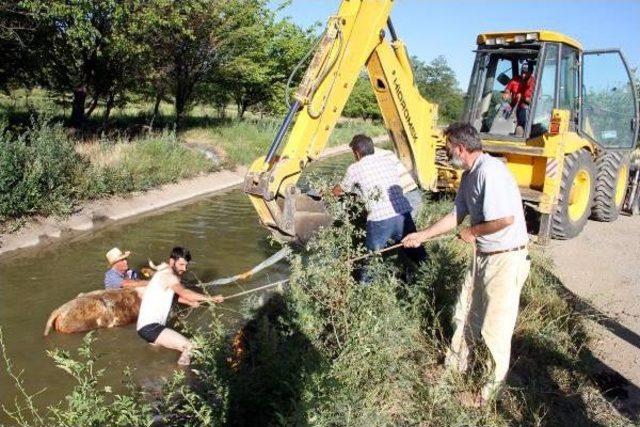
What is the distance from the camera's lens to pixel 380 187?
21.0 ft

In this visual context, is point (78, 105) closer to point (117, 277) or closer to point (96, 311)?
point (117, 277)

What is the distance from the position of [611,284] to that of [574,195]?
2.81 metres

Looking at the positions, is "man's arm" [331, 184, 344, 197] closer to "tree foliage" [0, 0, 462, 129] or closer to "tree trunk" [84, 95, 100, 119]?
"tree foliage" [0, 0, 462, 129]

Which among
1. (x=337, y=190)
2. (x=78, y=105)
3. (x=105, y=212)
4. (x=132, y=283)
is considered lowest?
(x=132, y=283)

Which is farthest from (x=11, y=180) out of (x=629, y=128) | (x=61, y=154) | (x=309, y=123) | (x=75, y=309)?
(x=629, y=128)

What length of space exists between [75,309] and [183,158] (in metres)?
9.63

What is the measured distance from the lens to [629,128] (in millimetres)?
11453

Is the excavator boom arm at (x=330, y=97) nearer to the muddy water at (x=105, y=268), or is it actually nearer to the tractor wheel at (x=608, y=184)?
the muddy water at (x=105, y=268)

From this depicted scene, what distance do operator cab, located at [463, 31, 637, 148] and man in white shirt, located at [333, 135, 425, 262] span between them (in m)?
3.96

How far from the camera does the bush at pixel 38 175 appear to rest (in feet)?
31.1

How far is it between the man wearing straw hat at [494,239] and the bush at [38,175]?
8037 millimetres

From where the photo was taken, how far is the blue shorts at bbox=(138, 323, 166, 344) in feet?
20.3

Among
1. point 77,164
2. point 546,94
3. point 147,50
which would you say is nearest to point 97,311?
point 77,164

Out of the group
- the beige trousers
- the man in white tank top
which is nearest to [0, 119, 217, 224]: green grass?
the man in white tank top
